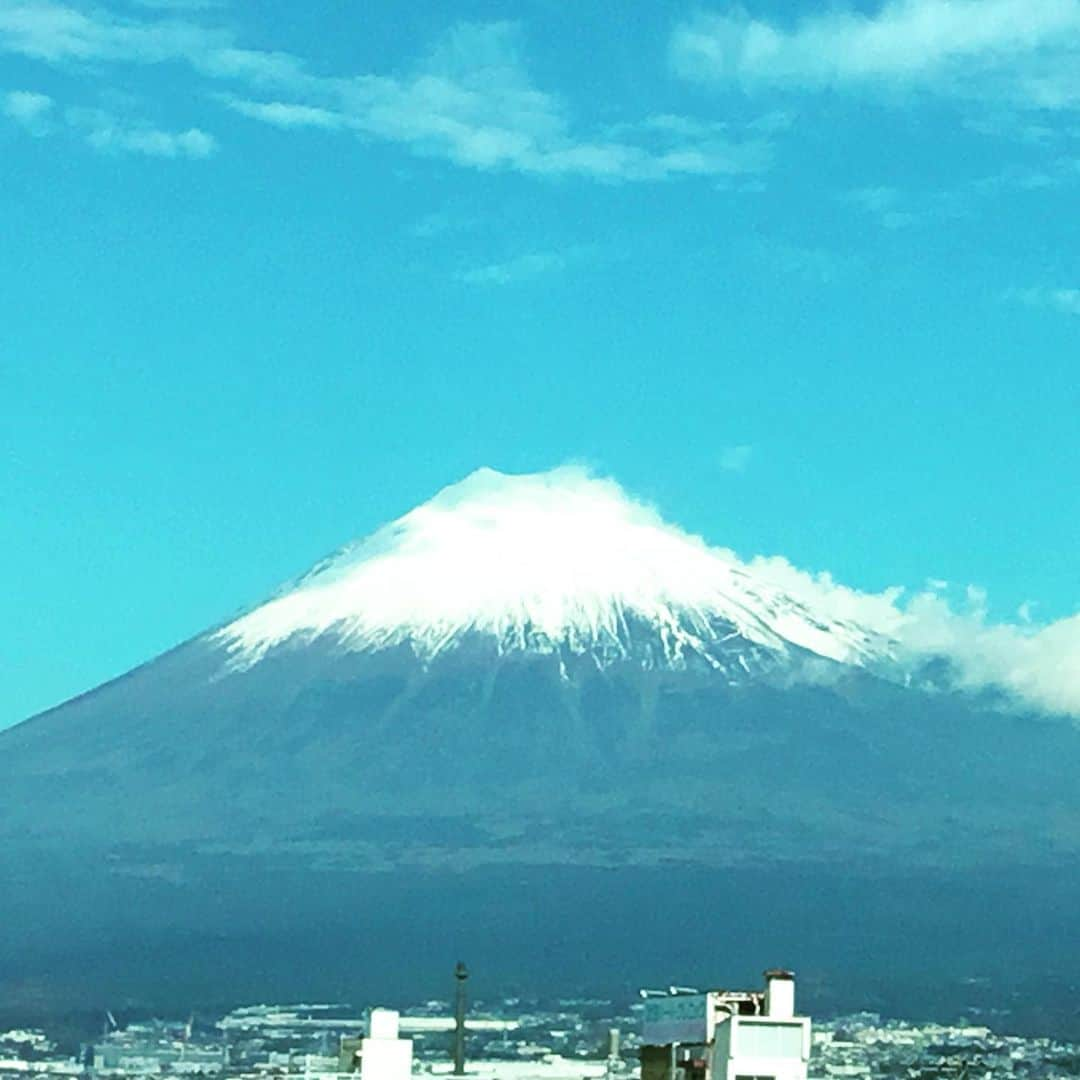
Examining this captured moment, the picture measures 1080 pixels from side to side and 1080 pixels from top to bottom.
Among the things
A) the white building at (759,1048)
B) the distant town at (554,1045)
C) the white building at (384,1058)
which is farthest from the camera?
the white building at (384,1058)

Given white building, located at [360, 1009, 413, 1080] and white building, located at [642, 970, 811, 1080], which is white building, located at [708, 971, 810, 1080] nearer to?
white building, located at [642, 970, 811, 1080]

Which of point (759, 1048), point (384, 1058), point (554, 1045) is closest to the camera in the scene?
point (759, 1048)

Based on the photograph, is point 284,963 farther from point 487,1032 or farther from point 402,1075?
point 402,1075

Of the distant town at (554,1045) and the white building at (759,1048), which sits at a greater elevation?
the distant town at (554,1045)

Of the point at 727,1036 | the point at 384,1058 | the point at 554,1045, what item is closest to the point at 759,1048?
the point at 727,1036

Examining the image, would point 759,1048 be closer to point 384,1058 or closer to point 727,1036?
point 727,1036

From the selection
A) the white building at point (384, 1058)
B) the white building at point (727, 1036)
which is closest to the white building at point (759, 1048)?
the white building at point (727, 1036)

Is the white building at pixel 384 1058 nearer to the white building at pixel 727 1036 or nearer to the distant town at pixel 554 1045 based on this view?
the distant town at pixel 554 1045

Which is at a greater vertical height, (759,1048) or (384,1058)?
(384,1058)

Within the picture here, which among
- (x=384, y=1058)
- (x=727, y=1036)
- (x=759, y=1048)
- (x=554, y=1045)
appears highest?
(x=554, y=1045)
